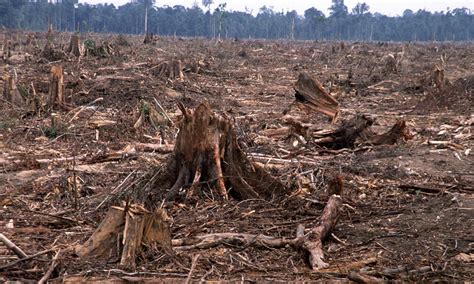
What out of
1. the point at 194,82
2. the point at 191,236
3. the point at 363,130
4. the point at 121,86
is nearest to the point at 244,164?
the point at 191,236

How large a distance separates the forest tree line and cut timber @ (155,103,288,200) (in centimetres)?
5516

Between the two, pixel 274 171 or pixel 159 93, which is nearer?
pixel 274 171

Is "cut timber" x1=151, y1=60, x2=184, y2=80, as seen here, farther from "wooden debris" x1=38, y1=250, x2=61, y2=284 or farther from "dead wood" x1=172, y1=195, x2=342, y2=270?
"wooden debris" x1=38, y1=250, x2=61, y2=284

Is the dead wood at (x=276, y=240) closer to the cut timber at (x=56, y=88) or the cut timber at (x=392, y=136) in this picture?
the cut timber at (x=392, y=136)

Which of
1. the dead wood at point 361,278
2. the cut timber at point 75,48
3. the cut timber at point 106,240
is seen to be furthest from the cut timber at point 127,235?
the cut timber at point 75,48

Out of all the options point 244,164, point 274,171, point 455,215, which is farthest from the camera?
point 274,171

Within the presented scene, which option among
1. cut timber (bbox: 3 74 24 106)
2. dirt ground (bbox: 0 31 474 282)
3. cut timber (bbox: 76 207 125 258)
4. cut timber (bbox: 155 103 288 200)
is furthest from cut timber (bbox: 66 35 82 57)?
cut timber (bbox: 76 207 125 258)

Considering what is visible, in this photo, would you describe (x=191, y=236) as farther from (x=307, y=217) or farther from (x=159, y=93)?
(x=159, y=93)

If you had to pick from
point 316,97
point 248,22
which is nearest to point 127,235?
point 316,97

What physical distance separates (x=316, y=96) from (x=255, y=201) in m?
5.39

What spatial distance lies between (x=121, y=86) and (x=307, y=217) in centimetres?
789

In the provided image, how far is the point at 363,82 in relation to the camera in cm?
1666

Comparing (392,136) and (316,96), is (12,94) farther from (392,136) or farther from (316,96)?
(392,136)

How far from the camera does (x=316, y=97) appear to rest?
34.6 feet
